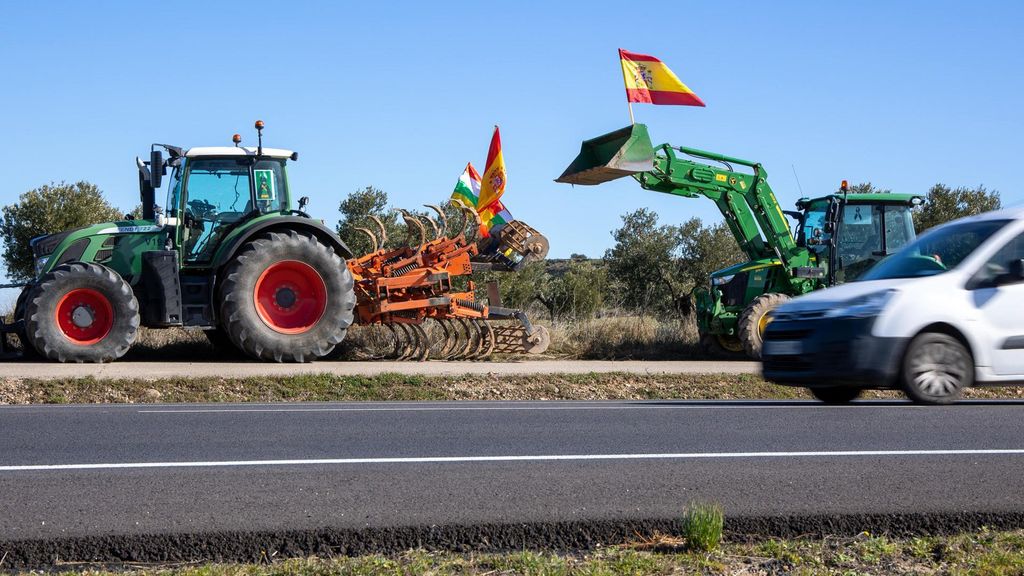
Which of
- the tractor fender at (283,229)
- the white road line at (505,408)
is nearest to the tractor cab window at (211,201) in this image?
the tractor fender at (283,229)

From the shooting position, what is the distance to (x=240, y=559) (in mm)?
5527

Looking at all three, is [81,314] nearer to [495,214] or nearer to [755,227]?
[495,214]

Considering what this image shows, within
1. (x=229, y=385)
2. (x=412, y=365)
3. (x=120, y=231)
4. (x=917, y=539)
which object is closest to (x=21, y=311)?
(x=120, y=231)

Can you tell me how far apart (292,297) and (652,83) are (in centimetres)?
639

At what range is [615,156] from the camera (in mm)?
18172

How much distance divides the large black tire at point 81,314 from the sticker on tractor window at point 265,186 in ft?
7.29

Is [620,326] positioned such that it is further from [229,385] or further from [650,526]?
[650,526]

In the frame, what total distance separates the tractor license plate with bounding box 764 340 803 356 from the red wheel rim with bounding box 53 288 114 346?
9462 millimetres

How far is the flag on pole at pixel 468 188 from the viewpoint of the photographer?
73.6 feet

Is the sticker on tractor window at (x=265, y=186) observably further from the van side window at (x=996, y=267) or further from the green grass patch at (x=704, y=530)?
the green grass patch at (x=704, y=530)

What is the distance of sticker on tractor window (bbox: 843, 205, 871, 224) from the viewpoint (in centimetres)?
1867

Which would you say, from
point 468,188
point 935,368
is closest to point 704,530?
point 935,368

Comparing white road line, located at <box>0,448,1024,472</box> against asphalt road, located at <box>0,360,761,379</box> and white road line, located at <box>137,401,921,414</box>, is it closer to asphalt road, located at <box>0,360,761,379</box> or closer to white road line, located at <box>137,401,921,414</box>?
white road line, located at <box>137,401,921,414</box>

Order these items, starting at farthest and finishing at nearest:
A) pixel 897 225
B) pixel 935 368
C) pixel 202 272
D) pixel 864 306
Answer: pixel 897 225
pixel 202 272
pixel 935 368
pixel 864 306
